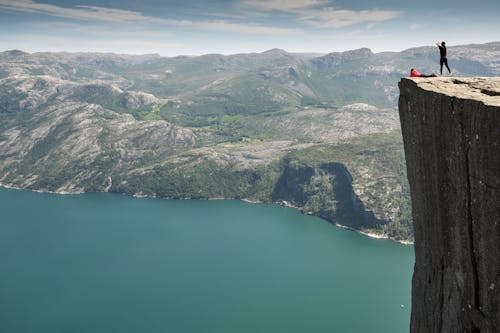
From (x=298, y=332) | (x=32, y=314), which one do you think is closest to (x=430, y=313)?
(x=298, y=332)

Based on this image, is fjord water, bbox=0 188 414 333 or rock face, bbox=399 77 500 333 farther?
fjord water, bbox=0 188 414 333

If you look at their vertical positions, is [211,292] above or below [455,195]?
below

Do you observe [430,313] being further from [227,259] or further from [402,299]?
[227,259]

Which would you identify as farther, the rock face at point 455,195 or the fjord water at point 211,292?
the fjord water at point 211,292

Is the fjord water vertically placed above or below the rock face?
below

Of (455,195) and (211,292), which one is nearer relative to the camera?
(455,195)

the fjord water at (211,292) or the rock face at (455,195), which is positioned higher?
the rock face at (455,195)

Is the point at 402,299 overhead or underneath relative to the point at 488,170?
underneath

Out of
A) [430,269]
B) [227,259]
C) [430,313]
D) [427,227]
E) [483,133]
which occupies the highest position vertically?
[483,133]
